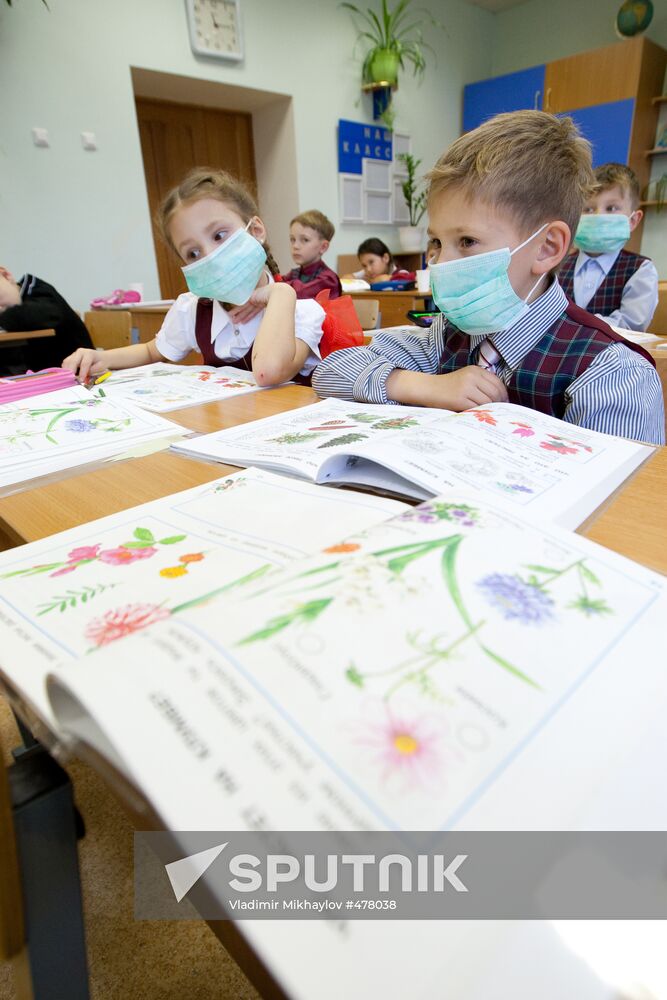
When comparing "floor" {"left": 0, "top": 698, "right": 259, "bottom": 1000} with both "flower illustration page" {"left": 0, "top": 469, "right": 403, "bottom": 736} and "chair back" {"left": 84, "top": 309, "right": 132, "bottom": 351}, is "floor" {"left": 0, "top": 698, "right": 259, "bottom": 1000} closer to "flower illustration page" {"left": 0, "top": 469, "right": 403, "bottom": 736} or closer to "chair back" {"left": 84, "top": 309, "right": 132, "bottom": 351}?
"flower illustration page" {"left": 0, "top": 469, "right": 403, "bottom": 736}

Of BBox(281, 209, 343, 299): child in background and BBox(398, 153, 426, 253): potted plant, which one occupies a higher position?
BBox(398, 153, 426, 253): potted plant

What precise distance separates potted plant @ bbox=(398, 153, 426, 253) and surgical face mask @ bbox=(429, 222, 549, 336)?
13.9 feet

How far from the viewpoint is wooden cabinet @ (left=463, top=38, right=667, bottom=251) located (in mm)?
4035

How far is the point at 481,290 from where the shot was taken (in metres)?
0.81

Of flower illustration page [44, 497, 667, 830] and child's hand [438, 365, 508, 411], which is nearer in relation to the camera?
flower illustration page [44, 497, 667, 830]

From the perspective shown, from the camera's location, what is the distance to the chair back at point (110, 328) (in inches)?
78.1

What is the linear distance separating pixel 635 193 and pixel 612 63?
114 inches

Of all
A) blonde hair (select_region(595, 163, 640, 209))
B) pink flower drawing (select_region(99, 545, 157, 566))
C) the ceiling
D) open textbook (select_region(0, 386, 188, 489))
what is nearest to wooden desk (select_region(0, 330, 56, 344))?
open textbook (select_region(0, 386, 188, 489))

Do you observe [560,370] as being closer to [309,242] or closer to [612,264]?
[612,264]

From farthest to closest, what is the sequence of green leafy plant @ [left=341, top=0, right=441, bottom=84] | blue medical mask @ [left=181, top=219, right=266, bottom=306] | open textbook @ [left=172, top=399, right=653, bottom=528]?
1. green leafy plant @ [left=341, top=0, right=441, bottom=84]
2. blue medical mask @ [left=181, top=219, right=266, bottom=306]
3. open textbook @ [left=172, top=399, right=653, bottom=528]

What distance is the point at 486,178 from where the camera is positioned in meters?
0.78

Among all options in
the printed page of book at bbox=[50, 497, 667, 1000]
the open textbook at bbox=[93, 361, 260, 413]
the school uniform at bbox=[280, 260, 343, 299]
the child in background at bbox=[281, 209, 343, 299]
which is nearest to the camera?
the printed page of book at bbox=[50, 497, 667, 1000]

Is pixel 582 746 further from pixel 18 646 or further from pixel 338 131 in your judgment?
pixel 338 131

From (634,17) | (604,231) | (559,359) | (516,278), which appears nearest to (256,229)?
(516,278)
